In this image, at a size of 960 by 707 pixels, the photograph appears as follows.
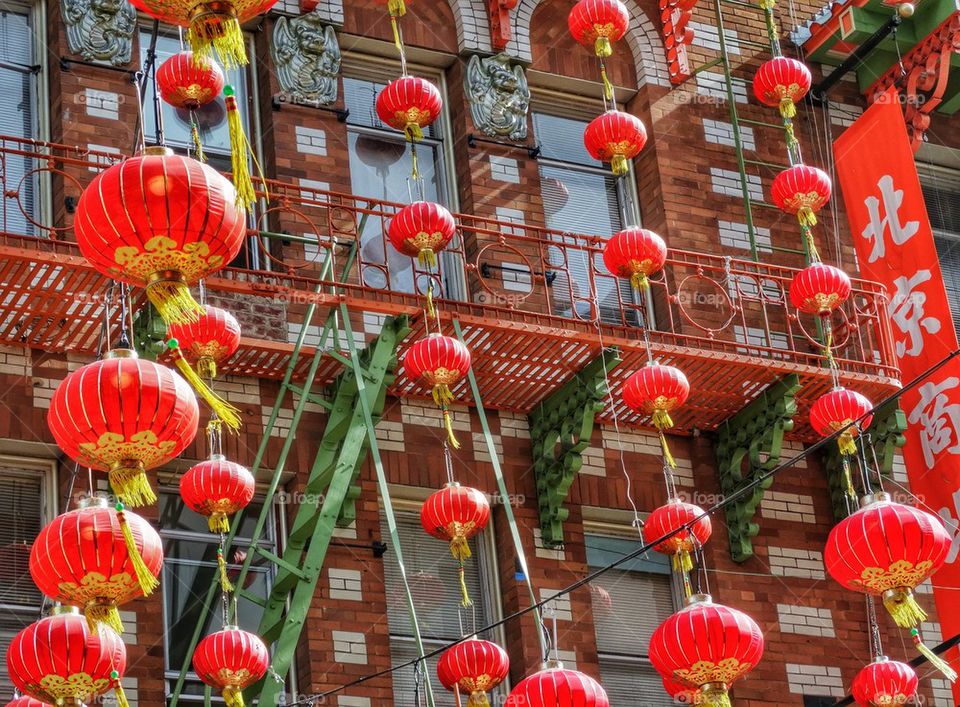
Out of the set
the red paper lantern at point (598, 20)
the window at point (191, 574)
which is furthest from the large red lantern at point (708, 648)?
the red paper lantern at point (598, 20)

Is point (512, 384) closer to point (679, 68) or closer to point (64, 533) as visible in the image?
point (679, 68)

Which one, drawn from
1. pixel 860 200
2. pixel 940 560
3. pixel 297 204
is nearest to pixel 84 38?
pixel 297 204

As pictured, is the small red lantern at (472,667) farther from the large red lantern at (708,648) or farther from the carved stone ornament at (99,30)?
the carved stone ornament at (99,30)

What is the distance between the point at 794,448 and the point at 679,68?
13.1 ft

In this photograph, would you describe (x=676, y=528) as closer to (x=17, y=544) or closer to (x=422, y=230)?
(x=422, y=230)

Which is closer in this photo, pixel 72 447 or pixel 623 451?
pixel 72 447

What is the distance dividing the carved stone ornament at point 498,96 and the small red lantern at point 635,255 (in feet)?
9.88

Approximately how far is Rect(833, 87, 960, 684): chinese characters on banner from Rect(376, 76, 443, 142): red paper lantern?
457 cm

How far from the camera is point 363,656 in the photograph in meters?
16.3

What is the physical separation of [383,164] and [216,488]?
531cm

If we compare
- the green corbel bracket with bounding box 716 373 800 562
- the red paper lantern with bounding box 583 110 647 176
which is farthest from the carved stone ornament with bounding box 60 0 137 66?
the green corbel bracket with bounding box 716 373 800 562

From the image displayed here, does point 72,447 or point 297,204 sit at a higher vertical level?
point 297,204

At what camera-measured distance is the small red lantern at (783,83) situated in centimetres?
1933

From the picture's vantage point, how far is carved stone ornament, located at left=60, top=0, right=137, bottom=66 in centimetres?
1783
